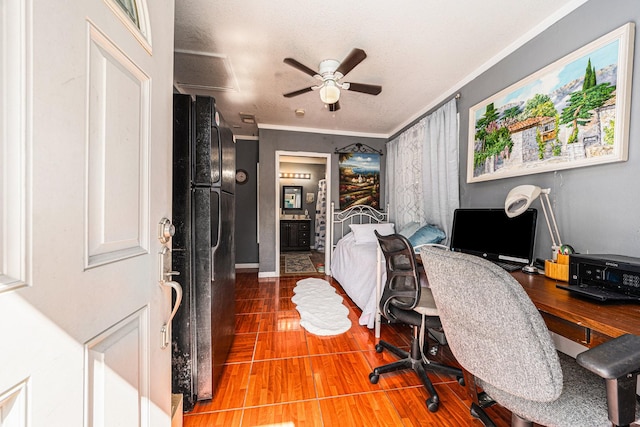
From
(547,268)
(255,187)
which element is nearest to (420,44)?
(547,268)

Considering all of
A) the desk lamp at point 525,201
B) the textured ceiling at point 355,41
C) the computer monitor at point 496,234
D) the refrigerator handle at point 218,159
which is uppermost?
the textured ceiling at point 355,41

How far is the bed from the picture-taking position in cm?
245

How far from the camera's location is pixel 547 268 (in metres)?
1.46

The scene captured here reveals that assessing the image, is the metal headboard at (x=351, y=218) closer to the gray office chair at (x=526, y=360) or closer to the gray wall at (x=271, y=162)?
the gray wall at (x=271, y=162)

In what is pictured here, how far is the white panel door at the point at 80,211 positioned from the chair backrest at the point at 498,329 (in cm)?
107

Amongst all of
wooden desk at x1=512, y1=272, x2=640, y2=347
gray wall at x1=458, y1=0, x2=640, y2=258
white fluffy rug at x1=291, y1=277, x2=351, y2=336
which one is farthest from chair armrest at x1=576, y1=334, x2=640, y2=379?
white fluffy rug at x1=291, y1=277, x2=351, y2=336

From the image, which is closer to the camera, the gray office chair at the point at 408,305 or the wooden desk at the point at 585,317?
the wooden desk at the point at 585,317

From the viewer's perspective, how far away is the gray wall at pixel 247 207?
16.0 ft

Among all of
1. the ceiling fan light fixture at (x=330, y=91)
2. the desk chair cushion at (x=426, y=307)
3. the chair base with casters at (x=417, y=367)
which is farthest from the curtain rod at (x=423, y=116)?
the chair base with casters at (x=417, y=367)

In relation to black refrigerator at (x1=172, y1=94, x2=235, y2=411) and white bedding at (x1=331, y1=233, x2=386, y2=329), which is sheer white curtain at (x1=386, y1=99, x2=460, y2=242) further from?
black refrigerator at (x1=172, y1=94, x2=235, y2=411)

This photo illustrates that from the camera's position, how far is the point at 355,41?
6.68 feet

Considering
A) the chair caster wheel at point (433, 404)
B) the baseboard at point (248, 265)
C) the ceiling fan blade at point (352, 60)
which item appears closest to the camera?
the chair caster wheel at point (433, 404)

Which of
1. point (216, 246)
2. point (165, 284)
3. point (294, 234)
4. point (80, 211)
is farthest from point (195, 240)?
point (294, 234)

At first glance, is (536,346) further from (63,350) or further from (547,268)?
(63,350)
